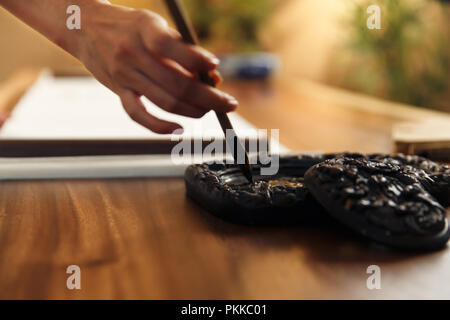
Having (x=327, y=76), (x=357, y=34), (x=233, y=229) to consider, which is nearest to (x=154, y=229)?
(x=233, y=229)

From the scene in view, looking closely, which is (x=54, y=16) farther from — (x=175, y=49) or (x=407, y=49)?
(x=407, y=49)

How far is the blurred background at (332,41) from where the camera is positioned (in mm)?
3287

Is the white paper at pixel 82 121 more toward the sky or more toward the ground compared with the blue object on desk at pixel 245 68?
more toward the ground

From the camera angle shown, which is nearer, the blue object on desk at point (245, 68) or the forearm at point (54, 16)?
the forearm at point (54, 16)

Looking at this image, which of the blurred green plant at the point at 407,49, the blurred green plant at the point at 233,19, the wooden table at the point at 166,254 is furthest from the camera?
the blurred green plant at the point at 233,19

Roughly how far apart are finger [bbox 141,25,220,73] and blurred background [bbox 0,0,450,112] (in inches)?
117

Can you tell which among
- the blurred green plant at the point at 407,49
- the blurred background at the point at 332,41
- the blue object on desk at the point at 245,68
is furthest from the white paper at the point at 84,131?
the blurred green plant at the point at 407,49

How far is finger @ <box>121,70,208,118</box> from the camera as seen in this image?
0.55 meters

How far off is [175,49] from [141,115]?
11 centimetres

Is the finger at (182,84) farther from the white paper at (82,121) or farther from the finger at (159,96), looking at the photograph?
the white paper at (82,121)

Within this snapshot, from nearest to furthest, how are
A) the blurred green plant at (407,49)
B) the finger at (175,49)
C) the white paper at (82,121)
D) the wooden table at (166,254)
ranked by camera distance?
the wooden table at (166,254), the finger at (175,49), the white paper at (82,121), the blurred green plant at (407,49)

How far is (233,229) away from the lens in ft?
1.73

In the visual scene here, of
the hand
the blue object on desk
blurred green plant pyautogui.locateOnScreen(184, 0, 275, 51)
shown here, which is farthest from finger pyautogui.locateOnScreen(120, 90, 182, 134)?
blurred green plant pyautogui.locateOnScreen(184, 0, 275, 51)
